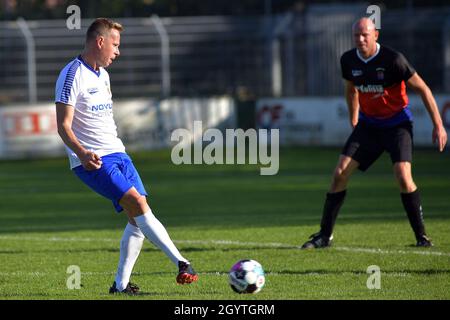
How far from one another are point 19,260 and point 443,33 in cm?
1939

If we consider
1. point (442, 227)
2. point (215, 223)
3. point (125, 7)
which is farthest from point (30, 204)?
point (125, 7)

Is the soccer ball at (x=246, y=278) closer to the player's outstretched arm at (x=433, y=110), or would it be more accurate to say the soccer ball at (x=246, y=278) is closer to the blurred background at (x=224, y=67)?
the player's outstretched arm at (x=433, y=110)

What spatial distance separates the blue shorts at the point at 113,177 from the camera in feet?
26.7

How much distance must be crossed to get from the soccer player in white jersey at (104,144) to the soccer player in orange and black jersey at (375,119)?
9.69 ft

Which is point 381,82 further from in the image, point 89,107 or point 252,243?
point 89,107

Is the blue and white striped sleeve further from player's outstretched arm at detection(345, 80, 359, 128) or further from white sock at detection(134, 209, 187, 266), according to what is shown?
player's outstretched arm at detection(345, 80, 359, 128)

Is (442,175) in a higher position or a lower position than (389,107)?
lower

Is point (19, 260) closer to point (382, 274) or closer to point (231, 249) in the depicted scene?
point (231, 249)

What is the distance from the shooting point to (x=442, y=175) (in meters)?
20.0

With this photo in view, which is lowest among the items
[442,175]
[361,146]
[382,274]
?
[442,175]

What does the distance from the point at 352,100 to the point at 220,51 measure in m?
19.9

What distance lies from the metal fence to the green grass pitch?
690 cm

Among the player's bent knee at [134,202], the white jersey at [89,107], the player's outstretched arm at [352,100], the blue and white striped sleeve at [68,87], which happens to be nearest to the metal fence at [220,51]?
the player's outstretched arm at [352,100]

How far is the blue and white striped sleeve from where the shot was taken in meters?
8.04
